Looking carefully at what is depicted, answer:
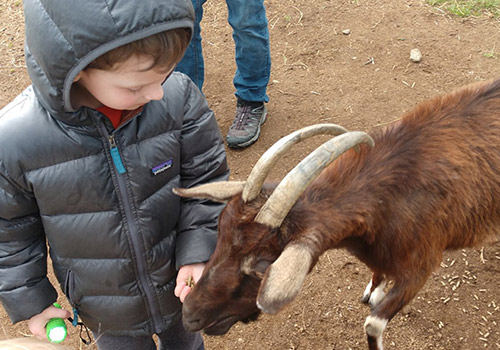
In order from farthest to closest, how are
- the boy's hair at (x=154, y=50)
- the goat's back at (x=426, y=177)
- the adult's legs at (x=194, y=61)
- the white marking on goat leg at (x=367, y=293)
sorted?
the adult's legs at (x=194, y=61)
the white marking on goat leg at (x=367, y=293)
the goat's back at (x=426, y=177)
the boy's hair at (x=154, y=50)

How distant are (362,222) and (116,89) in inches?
50.3

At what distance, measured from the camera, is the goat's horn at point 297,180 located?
1.96 metres

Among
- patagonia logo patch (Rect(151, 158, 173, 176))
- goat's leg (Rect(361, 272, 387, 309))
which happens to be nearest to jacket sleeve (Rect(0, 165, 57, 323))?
patagonia logo patch (Rect(151, 158, 173, 176))

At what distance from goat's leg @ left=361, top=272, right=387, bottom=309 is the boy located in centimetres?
147

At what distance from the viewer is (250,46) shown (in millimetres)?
4410

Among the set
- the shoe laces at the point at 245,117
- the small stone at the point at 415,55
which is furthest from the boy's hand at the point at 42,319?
the small stone at the point at 415,55

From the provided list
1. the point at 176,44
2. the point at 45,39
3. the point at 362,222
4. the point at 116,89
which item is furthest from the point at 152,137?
the point at 362,222

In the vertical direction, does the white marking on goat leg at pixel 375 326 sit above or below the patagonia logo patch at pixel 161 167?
below

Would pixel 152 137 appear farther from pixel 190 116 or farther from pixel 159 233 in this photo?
pixel 159 233

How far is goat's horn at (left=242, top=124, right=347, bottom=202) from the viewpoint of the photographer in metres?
2.05

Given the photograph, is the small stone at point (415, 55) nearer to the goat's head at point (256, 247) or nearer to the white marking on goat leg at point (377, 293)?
the white marking on goat leg at point (377, 293)

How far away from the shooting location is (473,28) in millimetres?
5824

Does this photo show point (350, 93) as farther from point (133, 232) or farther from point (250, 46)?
point (133, 232)

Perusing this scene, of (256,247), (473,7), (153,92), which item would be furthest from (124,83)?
(473,7)
